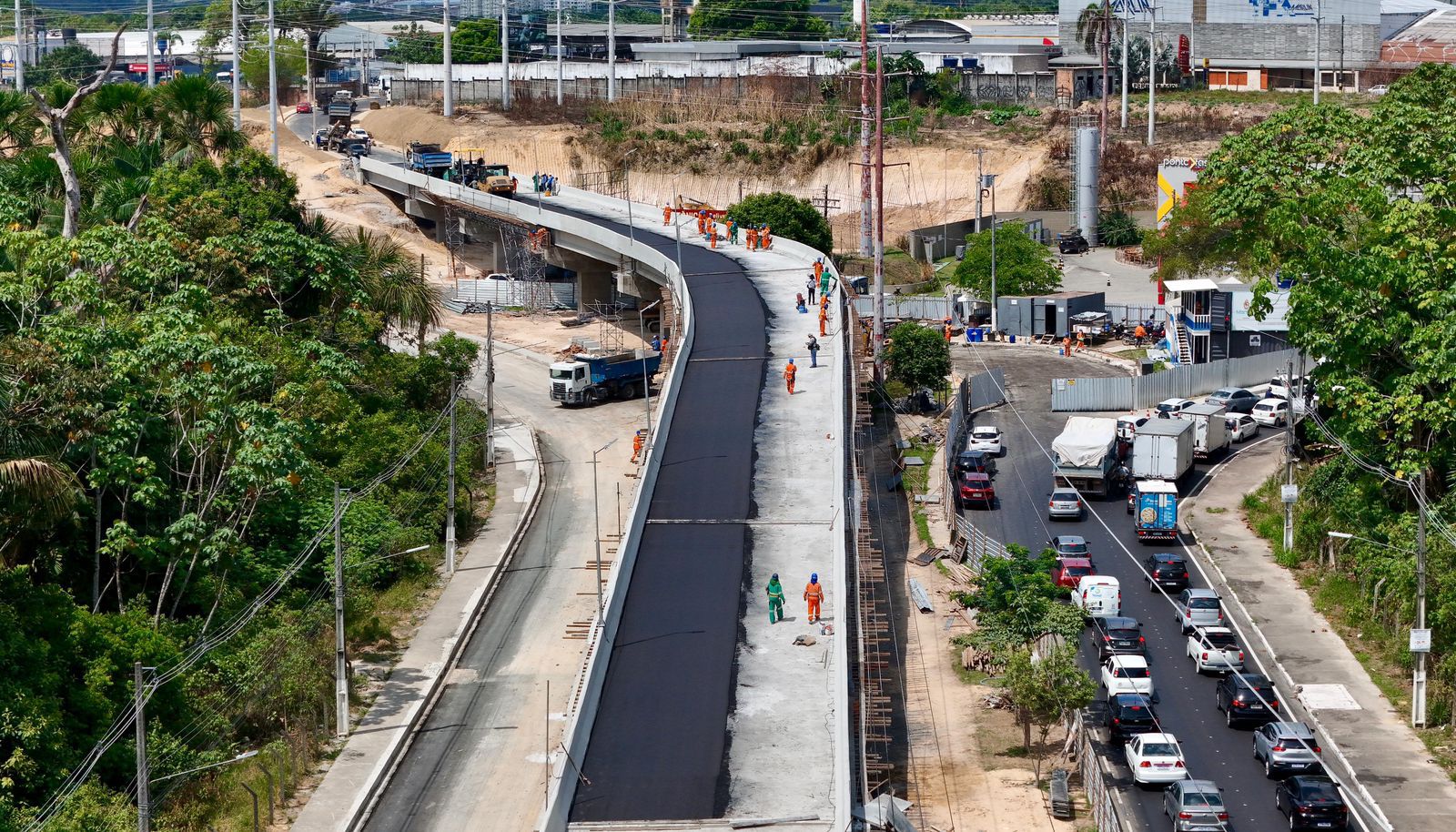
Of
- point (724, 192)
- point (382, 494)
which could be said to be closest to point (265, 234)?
point (382, 494)

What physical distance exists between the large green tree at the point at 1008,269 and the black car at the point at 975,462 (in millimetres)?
31339

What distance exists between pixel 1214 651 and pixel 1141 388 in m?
33.7

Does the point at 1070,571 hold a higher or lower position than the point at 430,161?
lower

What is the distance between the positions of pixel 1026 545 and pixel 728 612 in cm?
1904

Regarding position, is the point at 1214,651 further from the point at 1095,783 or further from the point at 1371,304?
the point at 1371,304

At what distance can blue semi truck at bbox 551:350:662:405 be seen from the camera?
90.1 metres

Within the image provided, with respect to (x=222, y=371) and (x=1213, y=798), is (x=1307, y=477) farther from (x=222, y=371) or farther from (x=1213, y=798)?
(x=222, y=371)

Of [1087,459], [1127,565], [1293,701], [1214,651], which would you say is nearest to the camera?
[1293,701]

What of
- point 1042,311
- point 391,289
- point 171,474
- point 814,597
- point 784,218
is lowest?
point 814,597

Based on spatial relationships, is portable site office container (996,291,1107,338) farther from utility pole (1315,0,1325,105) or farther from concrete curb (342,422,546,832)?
utility pole (1315,0,1325,105)

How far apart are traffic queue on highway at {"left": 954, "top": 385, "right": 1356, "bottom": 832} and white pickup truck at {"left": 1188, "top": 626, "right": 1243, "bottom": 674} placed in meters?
0.04

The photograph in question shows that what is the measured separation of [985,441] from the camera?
7806 cm

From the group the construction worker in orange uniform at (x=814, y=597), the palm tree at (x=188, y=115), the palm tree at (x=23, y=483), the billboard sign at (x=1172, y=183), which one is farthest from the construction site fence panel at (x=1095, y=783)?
the billboard sign at (x=1172, y=183)

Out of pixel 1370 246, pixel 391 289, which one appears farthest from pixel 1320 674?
pixel 391 289
